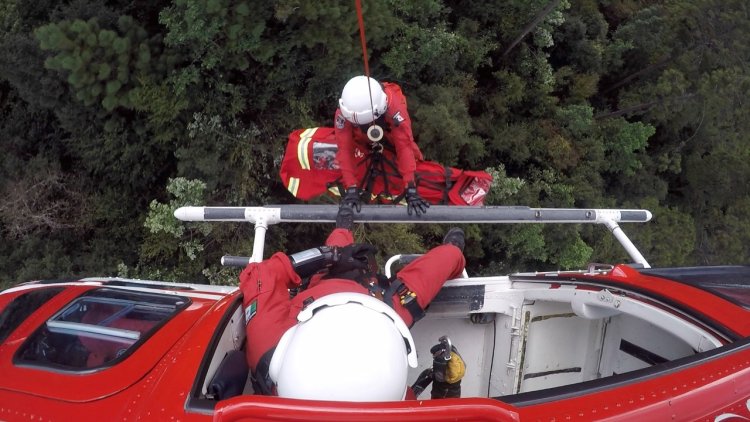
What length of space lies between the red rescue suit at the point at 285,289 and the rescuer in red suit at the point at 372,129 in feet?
2.48

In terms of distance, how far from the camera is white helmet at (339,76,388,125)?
350 centimetres

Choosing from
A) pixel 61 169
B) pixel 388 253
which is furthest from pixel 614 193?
pixel 61 169


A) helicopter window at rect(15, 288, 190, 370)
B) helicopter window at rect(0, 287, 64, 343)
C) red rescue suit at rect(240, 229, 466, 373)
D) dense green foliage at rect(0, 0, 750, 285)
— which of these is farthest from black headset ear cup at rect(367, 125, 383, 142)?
dense green foliage at rect(0, 0, 750, 285)

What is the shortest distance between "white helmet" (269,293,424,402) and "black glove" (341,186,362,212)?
1.60m

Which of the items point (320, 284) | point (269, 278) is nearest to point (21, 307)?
point (269, 278)

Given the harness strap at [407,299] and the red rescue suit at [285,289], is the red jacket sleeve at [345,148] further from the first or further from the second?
the harness strap at [407,299]

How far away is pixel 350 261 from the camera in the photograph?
261 cm

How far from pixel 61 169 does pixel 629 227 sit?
400 inches

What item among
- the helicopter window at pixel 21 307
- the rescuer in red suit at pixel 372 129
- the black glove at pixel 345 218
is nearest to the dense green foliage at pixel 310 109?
the rescuer in red suit at pixel 372 129

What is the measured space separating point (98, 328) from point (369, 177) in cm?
242

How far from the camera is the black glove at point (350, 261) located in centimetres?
261

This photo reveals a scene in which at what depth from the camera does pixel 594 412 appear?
138 cm

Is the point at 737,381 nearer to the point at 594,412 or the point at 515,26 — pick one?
the point at 594,412

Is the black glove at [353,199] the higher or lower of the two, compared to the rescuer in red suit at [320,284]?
higher
